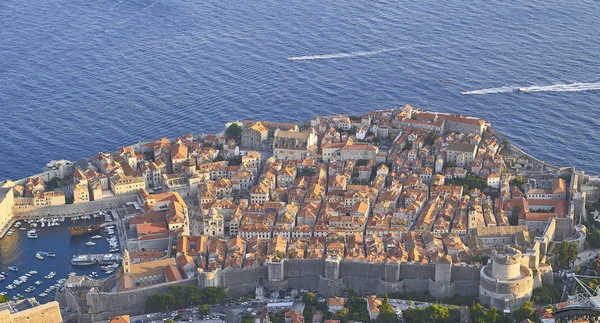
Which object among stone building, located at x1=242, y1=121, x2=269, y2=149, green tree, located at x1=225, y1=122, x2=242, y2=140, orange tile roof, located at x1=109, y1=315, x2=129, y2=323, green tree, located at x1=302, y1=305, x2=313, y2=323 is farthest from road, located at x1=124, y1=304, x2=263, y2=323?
green tree, located at x1=225, y1=122, x2=242, y2=140

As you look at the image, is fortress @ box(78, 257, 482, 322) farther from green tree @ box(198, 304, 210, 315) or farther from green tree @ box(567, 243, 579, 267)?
→ green tree @ box(567, 243, 579, 267)

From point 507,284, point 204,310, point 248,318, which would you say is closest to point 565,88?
point 507,284

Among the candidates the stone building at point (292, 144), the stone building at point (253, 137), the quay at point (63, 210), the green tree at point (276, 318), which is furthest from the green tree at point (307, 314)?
the stone building at point (253, 137)

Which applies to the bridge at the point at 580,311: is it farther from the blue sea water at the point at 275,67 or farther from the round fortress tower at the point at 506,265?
the blue sea water at the point at 275,67

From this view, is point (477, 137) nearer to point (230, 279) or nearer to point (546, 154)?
point (546, 154)

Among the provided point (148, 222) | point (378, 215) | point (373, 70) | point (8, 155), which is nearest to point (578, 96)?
point (373, 70)

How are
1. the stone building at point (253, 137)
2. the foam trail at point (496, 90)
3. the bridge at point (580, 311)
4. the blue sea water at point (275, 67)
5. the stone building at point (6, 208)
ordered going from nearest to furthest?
the bridge at point (580, 311) < the stone building at point (6, 208) < the stone building at point (253, 137) < the blue sea water at point (275, 67) < the foam trail at point (496, 90)

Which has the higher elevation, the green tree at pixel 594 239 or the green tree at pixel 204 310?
the green tree at pixel 594 239
